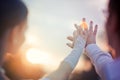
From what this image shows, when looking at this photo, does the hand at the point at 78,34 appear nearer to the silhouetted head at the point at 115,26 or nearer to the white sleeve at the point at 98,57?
the white sleeve at the point at 98,57

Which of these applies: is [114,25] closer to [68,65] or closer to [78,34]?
[68,65]

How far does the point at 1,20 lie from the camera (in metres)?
2.46

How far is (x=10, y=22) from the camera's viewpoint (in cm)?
247

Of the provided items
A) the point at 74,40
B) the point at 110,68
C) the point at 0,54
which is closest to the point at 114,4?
the point at 110,68

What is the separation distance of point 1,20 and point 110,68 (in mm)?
630

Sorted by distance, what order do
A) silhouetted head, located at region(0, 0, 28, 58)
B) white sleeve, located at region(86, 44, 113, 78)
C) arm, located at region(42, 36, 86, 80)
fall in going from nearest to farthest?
1. silhouetted head, located at region(0, 0, 28, 58)
2. white sleeve, located at region(86, 44, 113, 78)
3. arm, located at region(42, 36, 86, 80)

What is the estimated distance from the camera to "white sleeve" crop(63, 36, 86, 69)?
290 centimetres

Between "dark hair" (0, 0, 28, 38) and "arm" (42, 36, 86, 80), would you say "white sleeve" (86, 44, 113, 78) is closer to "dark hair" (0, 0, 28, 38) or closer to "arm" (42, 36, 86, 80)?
"arm" (42, 36, 86, 80)

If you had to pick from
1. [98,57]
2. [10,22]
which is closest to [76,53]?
[98,57]

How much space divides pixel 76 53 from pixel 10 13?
668mm

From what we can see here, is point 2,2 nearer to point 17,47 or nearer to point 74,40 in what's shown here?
point 17,47

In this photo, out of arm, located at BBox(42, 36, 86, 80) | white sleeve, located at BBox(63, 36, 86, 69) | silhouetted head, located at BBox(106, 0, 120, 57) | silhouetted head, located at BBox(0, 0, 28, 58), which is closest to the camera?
silhouetted head, located at BBox(106, 0, 120, 57)

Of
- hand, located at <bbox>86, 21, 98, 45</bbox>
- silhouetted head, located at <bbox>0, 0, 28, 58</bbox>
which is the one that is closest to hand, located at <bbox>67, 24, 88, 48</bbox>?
hand, located at <bbox>86, 21, 98, 45</bbox>

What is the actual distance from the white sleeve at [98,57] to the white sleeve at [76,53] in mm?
62
